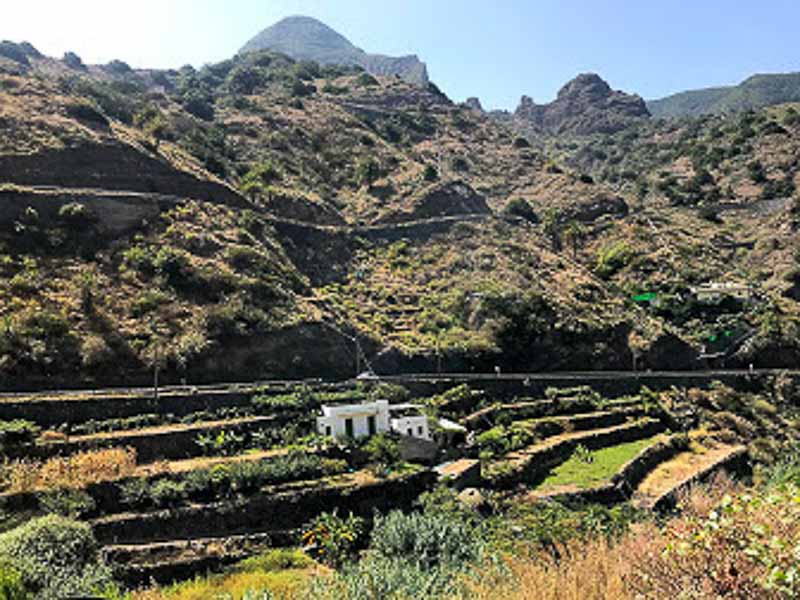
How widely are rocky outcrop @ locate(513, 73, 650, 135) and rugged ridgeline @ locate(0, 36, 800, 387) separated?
163ft

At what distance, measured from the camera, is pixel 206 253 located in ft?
124

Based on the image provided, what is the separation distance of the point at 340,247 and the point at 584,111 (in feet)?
354

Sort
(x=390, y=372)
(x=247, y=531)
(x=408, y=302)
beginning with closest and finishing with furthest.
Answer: (x=247, y=531) → (x=390, y=372) → (x=408, y=302)

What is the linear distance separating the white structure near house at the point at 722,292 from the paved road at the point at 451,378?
7.13 metres

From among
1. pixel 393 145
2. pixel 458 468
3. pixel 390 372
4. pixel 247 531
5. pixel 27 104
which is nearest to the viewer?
pixel 247 531

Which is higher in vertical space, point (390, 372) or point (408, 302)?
point (408, 302)

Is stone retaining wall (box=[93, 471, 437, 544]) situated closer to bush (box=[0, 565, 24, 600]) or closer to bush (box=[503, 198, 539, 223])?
bush (box=[0, 565, 24, 600])

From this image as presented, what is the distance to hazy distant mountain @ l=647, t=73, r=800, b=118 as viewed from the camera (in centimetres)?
14988

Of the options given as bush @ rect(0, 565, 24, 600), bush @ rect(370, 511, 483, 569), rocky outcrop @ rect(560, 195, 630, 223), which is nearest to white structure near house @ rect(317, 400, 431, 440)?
bush @ rect(370, 511, 483, 569)

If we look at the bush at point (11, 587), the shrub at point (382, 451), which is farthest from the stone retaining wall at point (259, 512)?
the bush at point (11, 587)

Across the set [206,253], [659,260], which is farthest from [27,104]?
[659,260]

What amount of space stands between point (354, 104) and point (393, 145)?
18163 millimetres

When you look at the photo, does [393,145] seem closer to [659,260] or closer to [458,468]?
[659,260]

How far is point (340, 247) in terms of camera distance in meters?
48.9
